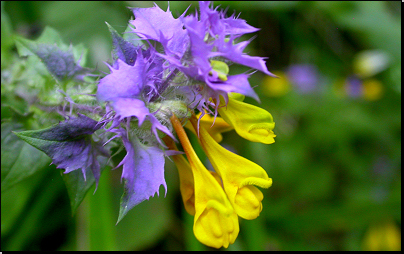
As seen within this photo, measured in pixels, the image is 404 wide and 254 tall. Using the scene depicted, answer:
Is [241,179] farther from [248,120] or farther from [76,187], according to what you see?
[76,187]

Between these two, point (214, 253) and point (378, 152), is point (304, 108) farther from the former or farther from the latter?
point (214, 253)

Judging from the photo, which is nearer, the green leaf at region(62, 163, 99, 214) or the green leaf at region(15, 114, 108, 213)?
the green leaf at region(15, 114, 108, 213)

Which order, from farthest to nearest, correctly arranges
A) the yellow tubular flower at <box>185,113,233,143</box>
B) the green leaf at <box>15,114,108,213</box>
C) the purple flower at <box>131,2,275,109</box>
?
the yellow tubular flower at <box>185,113,233,143</box> → the green leaf at <box>15,114,108,213</box> → the purple flower at <box>131,2,275,109</box>

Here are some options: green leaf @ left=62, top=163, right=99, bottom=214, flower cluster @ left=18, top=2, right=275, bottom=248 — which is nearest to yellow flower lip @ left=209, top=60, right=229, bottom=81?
flower cluster @ left=18, top=2, right=275, bottom=248

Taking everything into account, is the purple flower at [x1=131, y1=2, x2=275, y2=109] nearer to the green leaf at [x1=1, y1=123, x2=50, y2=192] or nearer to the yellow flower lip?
the yellow flower lip

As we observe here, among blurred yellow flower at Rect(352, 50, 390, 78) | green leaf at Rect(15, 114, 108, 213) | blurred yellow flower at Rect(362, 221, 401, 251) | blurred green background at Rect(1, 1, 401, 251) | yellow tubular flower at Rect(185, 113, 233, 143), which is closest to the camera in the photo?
green leaf at Rect(15, 114, 108, 213)

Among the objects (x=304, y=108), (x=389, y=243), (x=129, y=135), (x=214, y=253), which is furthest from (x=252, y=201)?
(x=389, y=243)

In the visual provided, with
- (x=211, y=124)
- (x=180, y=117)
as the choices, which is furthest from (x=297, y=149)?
(x=180, y=117)
